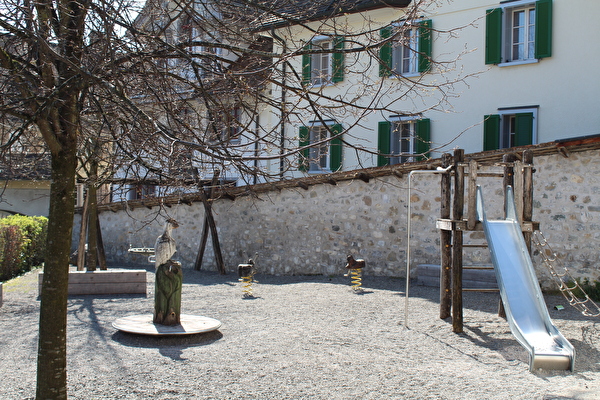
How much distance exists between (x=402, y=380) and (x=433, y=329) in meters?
2.54

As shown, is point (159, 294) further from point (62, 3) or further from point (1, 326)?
point (62, 3)

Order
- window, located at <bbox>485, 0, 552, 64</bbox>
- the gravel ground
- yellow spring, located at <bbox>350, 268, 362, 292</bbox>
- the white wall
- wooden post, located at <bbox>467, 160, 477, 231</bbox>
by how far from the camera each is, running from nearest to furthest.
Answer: the gravel ground < wooden post, located at <bbox>467, 160, 477, 231</bbox> < yellow spring, located at <bbox>350, 268, 362, 292</bbox> < the white wall < window, located at <bbox>485, 0, 552, 64</bbox>

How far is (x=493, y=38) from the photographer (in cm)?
1476

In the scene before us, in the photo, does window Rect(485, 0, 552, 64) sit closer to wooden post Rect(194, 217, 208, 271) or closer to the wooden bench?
wooden post Rect(194, 217, 208, 271)

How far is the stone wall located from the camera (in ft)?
35.8

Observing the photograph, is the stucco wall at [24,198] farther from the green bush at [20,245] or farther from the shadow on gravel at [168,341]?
the shadow on gravel at [168,341]

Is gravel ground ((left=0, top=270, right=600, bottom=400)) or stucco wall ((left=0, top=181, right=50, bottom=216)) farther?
stucco wall ((left=0, top=181, right=50, bottom=216))

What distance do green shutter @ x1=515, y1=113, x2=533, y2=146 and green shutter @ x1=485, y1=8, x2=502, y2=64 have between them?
5.03ft

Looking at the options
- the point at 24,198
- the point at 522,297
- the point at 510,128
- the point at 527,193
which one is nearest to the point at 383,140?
the point at 510,128

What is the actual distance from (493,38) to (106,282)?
10.7 meters

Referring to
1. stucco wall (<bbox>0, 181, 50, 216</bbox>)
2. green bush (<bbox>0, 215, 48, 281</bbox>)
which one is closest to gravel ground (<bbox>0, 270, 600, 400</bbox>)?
green bush (<bbox>0, 215, 48, 281</bbox>)

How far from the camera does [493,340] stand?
7.72 m

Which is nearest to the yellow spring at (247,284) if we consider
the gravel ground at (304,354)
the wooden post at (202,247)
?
the gravel ground at (304,354)

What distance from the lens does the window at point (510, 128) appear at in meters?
14.4
